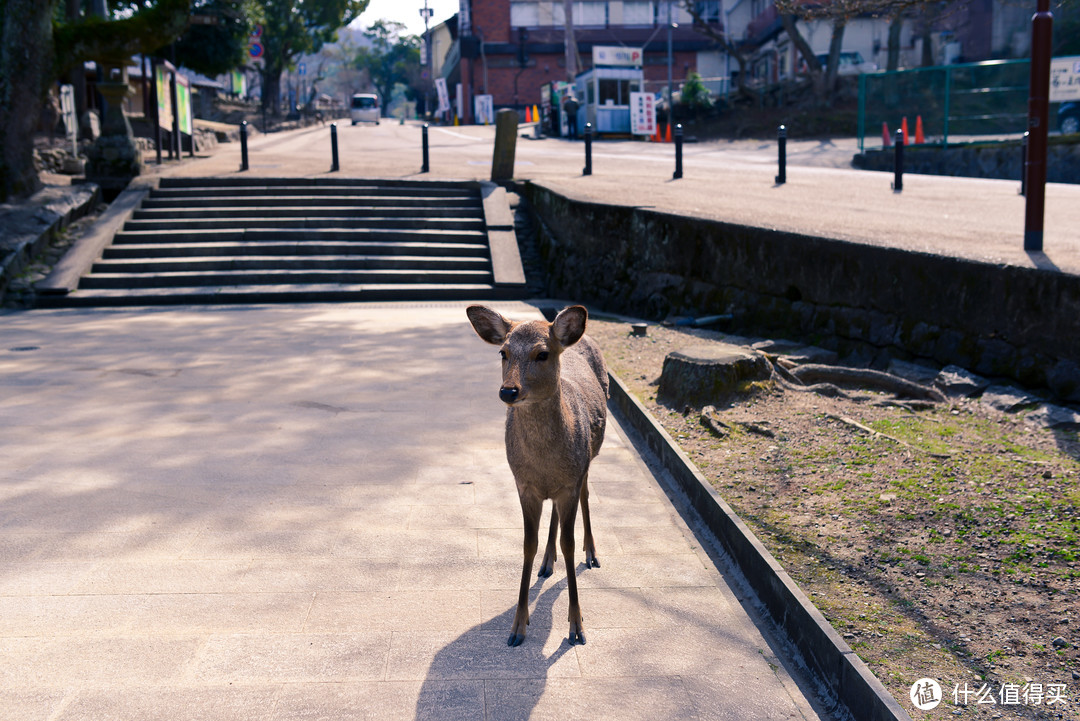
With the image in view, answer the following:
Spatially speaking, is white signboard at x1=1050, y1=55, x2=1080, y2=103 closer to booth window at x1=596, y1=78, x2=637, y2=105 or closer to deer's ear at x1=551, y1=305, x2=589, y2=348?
booth window at x1=596, y1=78, x2=637, y2=105

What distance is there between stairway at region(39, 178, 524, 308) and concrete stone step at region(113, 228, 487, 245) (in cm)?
2

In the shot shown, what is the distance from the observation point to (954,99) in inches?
864

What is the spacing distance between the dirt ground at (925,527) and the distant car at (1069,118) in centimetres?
1700

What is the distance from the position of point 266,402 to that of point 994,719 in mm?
6040

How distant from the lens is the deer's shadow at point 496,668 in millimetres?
3367

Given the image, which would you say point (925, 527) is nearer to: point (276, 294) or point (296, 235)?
point (276, 294)

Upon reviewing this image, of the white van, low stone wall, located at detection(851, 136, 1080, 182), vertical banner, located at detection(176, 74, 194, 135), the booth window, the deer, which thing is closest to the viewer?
the deer

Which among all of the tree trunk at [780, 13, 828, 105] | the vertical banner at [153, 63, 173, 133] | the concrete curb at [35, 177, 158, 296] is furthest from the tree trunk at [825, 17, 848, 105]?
the concrete curb at [35, 177, 158, 296]

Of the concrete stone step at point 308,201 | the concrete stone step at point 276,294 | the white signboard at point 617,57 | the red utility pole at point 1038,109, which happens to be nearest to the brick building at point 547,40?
the white signboard at point 617,57

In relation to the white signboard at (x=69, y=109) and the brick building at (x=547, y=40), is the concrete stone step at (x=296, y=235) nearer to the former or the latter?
the white signboard at (x=69, y=109)

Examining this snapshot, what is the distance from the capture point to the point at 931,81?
73.2ft

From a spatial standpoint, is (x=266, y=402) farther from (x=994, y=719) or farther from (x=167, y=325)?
(x=994, y=719)

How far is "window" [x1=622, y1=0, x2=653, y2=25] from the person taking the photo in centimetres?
5850

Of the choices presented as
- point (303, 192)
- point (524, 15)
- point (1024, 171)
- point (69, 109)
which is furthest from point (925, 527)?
point (524, 15)
